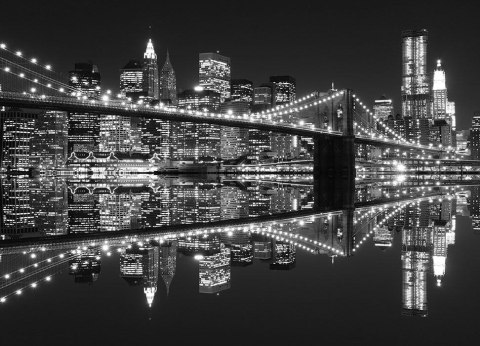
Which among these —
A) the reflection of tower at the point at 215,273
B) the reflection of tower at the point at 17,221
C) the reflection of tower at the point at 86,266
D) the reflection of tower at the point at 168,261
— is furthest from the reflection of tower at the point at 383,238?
the reflection of tower at the point at 17,221

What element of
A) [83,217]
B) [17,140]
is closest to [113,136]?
[17,140]

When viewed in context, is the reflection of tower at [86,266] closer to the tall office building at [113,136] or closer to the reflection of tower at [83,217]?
the reflection of tower at [83,217]

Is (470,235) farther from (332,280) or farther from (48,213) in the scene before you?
(48,213)

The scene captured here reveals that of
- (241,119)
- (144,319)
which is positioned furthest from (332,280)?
(241,119)

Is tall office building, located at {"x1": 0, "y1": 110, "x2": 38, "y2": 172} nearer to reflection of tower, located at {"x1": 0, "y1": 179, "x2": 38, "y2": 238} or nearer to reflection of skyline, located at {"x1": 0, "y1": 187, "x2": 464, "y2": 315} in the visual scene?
reflection of tower, located at {"x1": 0, "y1": 179, "x2": 38, "y2": 238}

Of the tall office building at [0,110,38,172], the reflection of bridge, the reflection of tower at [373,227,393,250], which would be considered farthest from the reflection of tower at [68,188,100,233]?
the tall office building at [0,110,38,172]

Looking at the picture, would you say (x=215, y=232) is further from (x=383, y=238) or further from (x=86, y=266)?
(x=86, y=266)
